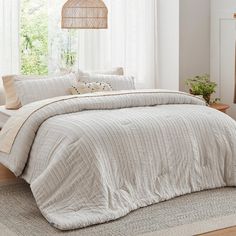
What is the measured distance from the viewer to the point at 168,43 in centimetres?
736

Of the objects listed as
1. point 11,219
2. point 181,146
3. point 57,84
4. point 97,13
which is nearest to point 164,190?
point 181,146

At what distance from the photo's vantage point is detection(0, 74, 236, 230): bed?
170 inches

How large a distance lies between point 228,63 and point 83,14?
5.83 ft

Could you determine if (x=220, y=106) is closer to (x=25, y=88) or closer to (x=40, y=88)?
(x=40, y=88)

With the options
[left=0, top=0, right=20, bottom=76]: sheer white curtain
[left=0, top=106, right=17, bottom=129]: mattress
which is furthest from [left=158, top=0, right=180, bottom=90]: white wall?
[left=0, top=106, right=17, bottom=129]: mattress

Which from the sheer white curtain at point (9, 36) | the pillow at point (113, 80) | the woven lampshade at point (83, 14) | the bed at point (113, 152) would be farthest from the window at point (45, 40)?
the bed at point (113, 152)

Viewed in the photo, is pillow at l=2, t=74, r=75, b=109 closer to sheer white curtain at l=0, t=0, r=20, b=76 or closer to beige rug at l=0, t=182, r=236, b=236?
sheer white curtain at l=0, t=0, r=20, b=76

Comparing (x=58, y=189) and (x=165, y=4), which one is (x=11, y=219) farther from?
(x=165, y=4)

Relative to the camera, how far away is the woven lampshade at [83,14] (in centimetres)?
620

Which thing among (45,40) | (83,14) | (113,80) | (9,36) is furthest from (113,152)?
(45,40)

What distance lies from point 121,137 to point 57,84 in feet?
4.75

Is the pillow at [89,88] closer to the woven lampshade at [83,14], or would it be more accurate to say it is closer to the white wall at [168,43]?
the woven lampshade at [83,14]

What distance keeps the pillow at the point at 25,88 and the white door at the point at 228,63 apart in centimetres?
193

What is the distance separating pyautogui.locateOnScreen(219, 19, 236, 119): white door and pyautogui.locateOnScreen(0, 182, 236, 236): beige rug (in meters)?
2.40
